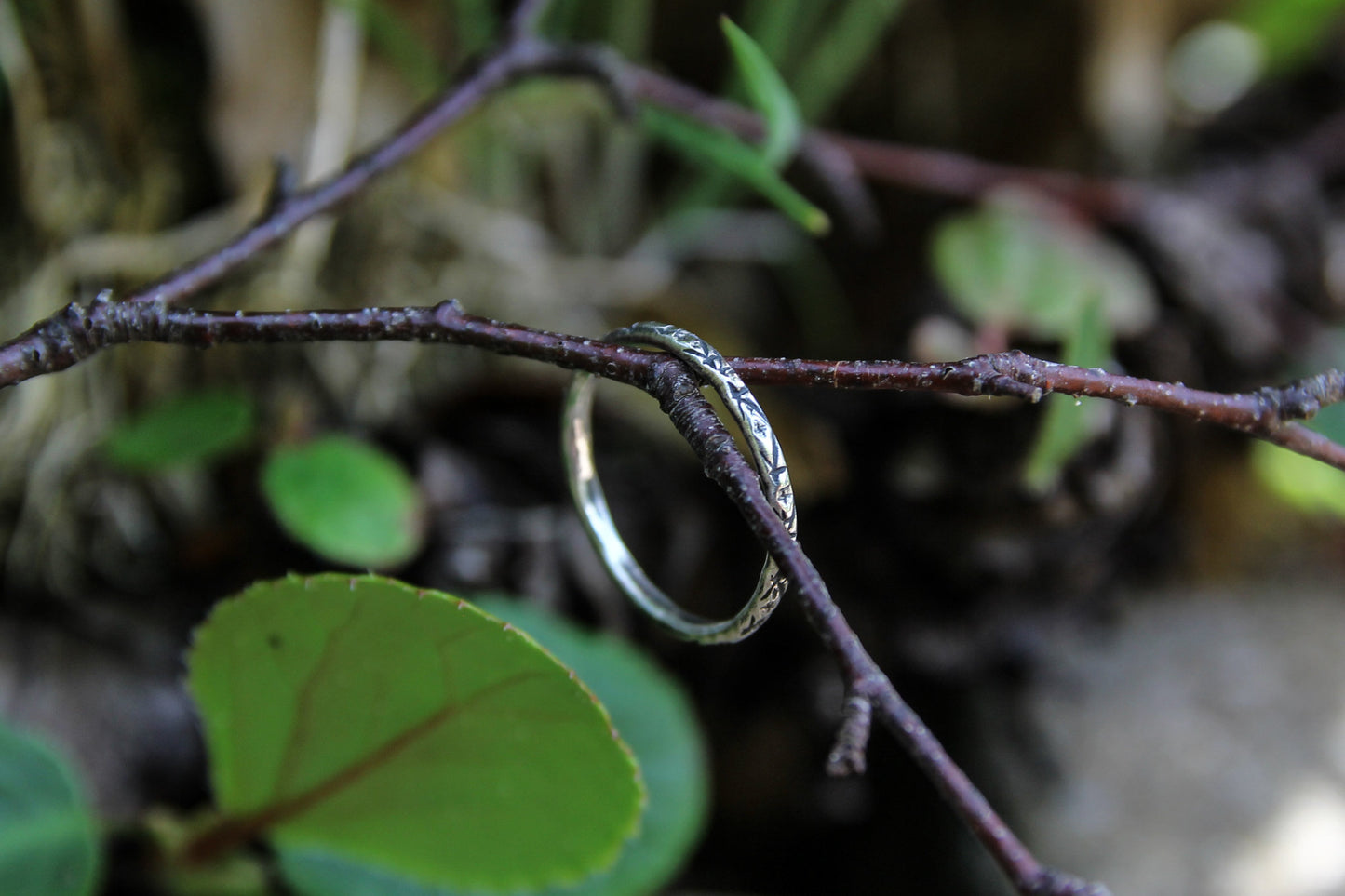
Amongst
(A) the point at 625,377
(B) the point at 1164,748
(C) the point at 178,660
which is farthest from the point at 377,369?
(B) the point at 1164,748

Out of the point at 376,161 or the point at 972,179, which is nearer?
the point at 376,161

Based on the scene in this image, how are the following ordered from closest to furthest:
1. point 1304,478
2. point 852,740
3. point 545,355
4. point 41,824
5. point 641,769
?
1. point 852,740
2. point 545,355
3. point 41,824
4. point 641,769
5. point 1304,478

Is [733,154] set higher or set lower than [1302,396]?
higher

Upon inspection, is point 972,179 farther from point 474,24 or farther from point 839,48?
point 474,24

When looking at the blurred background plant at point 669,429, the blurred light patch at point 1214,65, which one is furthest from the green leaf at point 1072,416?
the blurred light patch at point 1214,65

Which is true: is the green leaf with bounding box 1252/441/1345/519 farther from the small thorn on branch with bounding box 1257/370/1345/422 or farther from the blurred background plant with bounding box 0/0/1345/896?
the small thorn on branch with bounding box 1257/370/1345/422

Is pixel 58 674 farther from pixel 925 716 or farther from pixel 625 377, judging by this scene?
pixel 925 716

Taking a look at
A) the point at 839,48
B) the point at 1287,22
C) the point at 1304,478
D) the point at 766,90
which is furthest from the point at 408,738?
the point at 1287,22

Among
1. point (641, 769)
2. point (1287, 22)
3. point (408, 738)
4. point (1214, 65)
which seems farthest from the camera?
point (1214, 65)
